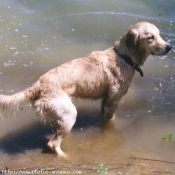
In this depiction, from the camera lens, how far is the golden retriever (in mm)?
5387

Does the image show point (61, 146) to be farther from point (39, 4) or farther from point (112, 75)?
point (39, 4)

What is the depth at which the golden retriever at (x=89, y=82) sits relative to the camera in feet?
17.7

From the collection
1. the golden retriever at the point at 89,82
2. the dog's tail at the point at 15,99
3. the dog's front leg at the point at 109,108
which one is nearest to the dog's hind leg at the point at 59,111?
the golden retriever at the point at 89,82

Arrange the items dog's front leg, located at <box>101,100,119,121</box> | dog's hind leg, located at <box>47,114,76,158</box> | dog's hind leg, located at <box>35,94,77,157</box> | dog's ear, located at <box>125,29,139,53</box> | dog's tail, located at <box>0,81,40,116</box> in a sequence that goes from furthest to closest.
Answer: dog's front leg, located at <box>101,100,119,121</box> < dog's ear, located at <box>125,29,139,53</box> < dog's hind leg, located at <box>47,114,76,158</box> < dog's hind leg, located at <box>35,94,77,157</box> < dog's tail, located at <box>0,81,40,116</box>

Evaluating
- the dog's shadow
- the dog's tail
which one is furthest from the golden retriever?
the dog's shadow

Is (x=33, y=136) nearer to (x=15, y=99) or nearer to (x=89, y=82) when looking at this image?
(x=15, y=99)

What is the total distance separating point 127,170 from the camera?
538 centimetres

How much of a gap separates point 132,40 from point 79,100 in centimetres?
175

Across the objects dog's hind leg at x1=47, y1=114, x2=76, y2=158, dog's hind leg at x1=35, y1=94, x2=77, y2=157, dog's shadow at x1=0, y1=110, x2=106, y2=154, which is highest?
dog's hind leg at x1=35, y1=94, x2=77, y2=157

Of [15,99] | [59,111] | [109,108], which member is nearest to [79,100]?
[109,108]

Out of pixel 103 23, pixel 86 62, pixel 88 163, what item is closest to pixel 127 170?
pixel 88 163

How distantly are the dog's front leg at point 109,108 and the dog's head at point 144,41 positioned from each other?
3.02 ft

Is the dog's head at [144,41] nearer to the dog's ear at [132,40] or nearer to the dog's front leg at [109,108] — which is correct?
the dog's ear at [132,40]

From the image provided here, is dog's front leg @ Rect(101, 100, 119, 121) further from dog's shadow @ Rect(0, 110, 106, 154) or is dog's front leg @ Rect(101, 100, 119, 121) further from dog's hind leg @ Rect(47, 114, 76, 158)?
dog's hind leg @ Rect(47, 114, 76, 158)
